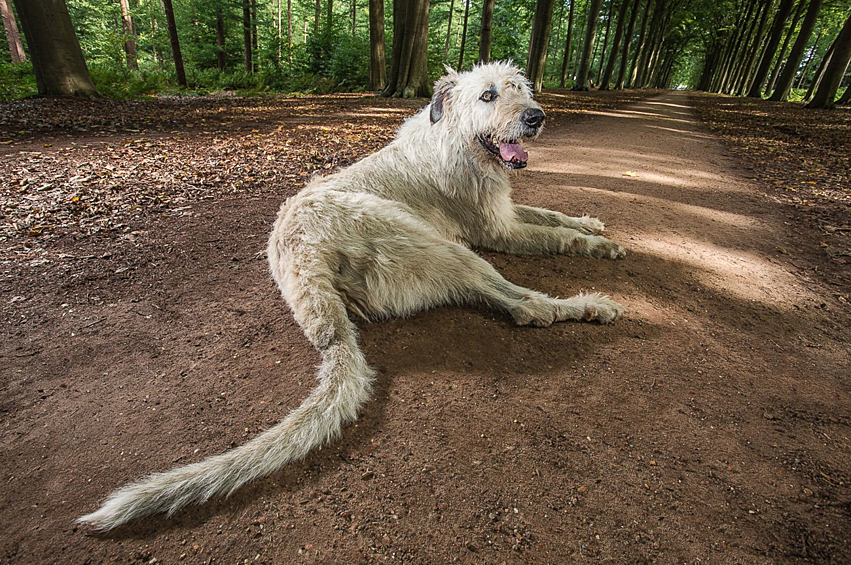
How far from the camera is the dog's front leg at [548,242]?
13.5 ft

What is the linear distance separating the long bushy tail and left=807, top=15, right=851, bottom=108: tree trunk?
71.7 feet

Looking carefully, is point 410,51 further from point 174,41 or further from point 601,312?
point 601,312

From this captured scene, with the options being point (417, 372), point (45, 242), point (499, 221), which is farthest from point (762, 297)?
point (45, 242)

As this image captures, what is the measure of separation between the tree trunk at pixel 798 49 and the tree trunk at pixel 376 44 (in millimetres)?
19908

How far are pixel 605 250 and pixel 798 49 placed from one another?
24.5 meters

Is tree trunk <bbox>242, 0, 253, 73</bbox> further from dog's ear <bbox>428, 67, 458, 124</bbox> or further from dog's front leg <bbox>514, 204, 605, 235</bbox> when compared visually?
dog's front leg <bbox>514, 204, 605, 235</bbox>

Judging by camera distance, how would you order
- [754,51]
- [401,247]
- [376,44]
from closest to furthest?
[401,247] → [376,44] → [754,51]

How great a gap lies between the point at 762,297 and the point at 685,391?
1.89 metres

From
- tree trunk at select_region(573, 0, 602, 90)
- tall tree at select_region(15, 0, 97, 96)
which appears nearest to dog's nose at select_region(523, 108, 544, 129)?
tall tree at select_region(15, 0, 97, 96)

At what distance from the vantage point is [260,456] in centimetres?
187

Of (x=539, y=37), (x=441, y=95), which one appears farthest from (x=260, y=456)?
(x=539, y=37)

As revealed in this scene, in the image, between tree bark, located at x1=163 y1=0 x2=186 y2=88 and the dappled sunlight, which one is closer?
the dappled sunlight

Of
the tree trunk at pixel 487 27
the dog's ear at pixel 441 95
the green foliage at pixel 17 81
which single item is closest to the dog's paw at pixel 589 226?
the dog's ear at pixel 441 95

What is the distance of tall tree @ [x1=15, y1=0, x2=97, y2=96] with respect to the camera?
10.1 meters
